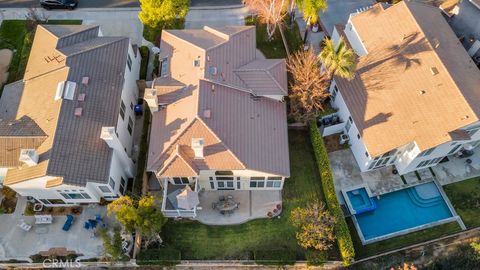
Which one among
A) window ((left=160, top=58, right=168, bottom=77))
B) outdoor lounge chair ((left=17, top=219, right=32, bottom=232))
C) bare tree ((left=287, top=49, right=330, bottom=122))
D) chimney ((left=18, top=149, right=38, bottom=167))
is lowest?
outdoor lounge chair ((left=17, top=219, right=32, bottom=232))

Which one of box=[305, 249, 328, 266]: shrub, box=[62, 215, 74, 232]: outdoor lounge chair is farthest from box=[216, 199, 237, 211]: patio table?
box=[62, 215, 74, 232]: outdoor lounge chair

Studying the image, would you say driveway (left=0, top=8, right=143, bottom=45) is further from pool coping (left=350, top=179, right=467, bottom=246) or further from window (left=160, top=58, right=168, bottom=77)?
pool coping (left=350, top=179, right=467, bottom=246)

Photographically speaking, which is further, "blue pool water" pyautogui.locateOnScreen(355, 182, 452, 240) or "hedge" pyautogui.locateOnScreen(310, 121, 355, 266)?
"blue pool water" pyautogui.locateOnScreen(355, 182, 452, 240)

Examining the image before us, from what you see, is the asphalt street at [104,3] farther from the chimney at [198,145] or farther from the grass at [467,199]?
the grass at [467,199]

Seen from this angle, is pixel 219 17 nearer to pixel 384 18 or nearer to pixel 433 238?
pixel 384 18

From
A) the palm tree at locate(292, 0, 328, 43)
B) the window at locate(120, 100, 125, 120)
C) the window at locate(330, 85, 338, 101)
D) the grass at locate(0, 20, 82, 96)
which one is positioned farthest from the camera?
the grass at locate(0, 20, 82, 96)

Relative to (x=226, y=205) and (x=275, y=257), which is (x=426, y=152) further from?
(x=226, y=205)

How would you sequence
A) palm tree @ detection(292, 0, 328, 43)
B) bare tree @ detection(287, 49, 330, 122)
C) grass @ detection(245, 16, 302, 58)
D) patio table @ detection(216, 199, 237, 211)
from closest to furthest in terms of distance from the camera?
patio table @ detection(216, 199, 237, 211) < bare tree @ detection(287, 49, 330, 122) < palm tree @ detection(292, 0, 328, 43) < grass @ detection(245, 16, 302, 58)

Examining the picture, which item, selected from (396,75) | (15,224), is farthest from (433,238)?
(15,224)

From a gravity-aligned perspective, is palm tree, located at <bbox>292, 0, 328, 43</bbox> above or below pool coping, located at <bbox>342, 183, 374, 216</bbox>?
above
